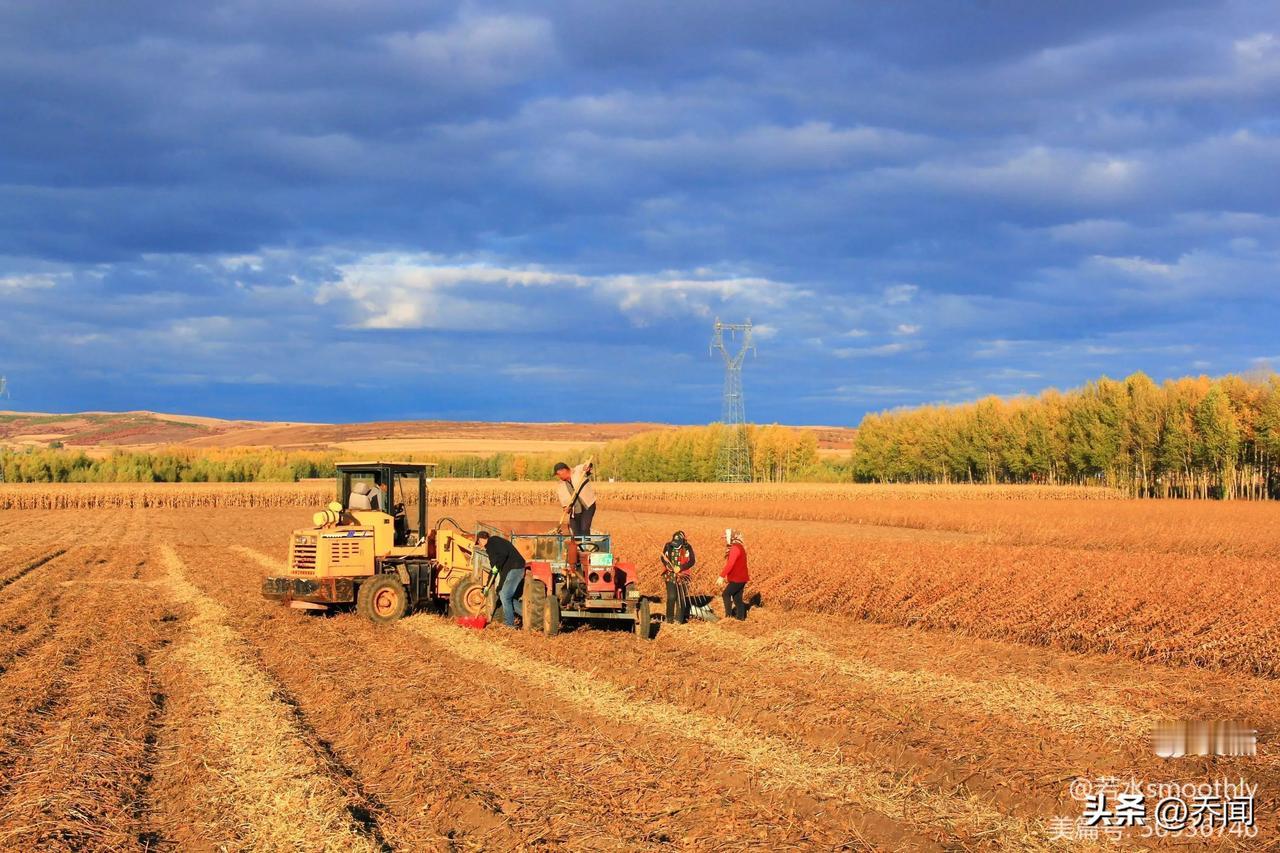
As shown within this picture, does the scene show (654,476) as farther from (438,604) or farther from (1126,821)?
(1126,821)

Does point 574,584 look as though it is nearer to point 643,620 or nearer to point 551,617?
point 551,617

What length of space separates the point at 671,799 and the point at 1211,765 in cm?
438

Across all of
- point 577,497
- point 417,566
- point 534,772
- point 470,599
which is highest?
point 577,497

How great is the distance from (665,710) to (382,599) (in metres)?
7.70

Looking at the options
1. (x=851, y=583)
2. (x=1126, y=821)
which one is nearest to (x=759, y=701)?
(x=1126, y=821)

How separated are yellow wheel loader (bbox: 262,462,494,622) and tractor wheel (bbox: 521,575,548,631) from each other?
93 centimetres

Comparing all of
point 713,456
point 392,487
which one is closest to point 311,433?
point 713,456

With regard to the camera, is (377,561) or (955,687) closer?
(955,687)

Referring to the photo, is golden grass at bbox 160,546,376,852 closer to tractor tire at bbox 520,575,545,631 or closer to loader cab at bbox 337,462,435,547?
tractor tire at bbox 520,575,545,631

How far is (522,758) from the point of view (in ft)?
27.2

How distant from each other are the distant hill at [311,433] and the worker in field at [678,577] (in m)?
120

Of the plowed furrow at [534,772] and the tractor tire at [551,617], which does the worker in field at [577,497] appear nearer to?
the tractor tire at [551,617]

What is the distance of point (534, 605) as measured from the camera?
580 inches

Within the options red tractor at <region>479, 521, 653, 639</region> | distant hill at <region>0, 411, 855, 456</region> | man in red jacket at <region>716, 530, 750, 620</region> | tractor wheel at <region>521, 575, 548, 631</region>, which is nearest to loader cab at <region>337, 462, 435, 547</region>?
red tractor at <region>479, 521, 653, 639</region>
